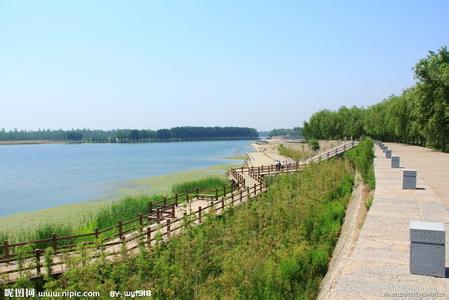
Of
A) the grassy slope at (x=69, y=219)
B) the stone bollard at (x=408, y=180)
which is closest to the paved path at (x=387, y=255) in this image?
the stone bollard at (x=408, y=180)

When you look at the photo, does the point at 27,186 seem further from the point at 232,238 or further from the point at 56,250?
the point at 232,238

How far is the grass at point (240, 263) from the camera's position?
802 centimetres

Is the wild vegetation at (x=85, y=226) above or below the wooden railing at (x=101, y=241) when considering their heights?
below

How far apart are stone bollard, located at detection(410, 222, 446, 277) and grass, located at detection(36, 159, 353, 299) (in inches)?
87.3

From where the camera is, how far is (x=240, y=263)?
9.04 metres

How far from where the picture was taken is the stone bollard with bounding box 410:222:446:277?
6.13 meters

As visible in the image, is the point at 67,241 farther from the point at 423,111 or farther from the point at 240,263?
the point at 423,111

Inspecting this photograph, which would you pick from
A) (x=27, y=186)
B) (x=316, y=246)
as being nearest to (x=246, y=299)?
(x=316, y=246)

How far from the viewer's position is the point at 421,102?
3991 centimetres

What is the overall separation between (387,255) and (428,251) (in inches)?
40.4

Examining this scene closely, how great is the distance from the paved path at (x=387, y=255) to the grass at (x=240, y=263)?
127 cm

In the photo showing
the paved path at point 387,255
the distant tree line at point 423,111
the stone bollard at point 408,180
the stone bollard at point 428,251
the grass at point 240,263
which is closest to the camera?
the paved path at point 387,255

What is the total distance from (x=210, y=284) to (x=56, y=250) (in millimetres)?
7495

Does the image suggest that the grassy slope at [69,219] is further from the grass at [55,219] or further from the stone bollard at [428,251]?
the stone bollard at [428,251]
